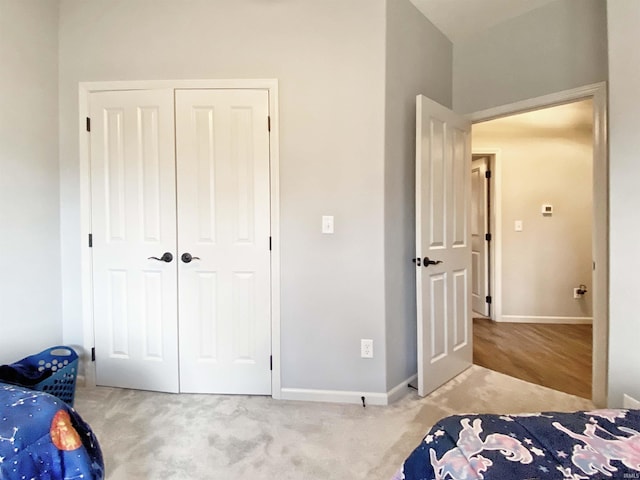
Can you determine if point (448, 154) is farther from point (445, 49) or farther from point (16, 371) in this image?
point (16, 371)

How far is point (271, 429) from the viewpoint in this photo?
181 centimetres

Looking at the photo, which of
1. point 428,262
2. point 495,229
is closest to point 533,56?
point 428,262

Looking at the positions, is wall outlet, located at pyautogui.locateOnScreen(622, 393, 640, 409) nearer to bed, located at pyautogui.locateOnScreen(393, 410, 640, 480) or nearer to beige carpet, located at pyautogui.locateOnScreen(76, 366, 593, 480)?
beige carpet, located at pyautogui.locateOnScreen(76, 366, 593, 480)

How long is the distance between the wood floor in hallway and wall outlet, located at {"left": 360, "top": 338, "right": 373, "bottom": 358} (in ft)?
4.10

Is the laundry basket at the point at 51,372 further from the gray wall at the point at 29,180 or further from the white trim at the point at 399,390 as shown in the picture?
the white trim at the point at 399,390

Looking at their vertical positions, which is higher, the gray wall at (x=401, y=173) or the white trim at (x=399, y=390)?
the gray wall at (x=401, y=173)

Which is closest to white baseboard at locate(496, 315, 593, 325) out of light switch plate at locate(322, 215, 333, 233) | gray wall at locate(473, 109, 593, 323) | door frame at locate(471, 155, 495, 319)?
gray wall at locate(473, 109, 593, 323)

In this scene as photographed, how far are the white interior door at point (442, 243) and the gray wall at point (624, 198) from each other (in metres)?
0.91

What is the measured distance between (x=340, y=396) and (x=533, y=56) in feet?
8.95

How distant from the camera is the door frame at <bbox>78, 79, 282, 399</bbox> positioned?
6.98 ft

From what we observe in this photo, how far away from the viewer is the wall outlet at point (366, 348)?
2107 mm

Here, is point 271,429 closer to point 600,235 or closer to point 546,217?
point 600,235

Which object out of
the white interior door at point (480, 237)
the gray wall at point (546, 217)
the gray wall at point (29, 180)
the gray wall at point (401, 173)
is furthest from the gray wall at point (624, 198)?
the gray wall at point (29, 180)

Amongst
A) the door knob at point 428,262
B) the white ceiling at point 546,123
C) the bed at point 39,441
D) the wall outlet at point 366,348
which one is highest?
the white ceiling at point 546,123
